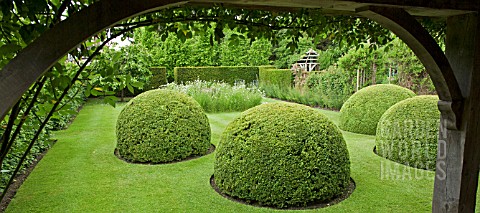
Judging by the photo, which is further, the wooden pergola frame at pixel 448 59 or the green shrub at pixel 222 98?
the green shrub at pixel 222 98

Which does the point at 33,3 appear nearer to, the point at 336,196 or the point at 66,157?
the point at 336,196

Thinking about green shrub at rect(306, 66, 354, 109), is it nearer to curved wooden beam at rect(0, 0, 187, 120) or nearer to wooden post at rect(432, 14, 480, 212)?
wooden post at rect(432, 14, 480, 212)

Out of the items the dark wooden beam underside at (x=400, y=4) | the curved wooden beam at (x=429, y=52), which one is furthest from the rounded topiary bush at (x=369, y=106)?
the dark wooden beam underside at (x=400, y=4)

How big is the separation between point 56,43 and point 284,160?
3.04m

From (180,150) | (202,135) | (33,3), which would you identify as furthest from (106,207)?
(33,3)

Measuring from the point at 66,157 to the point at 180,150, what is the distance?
1.92 meters

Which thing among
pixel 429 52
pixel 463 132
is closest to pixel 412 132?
pixel 463 132

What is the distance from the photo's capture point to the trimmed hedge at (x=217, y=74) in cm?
1588

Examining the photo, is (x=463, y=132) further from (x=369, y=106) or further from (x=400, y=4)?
(x=369, y=106)

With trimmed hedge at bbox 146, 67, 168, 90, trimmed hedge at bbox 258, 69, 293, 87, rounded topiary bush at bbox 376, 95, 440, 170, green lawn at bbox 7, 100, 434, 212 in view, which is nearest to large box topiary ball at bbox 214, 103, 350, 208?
green lawn at bbox 7, 100, 434, 212

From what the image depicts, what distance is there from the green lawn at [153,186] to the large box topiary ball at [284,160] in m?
0.20

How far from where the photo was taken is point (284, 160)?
3855 mm

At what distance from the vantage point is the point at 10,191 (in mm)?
4363

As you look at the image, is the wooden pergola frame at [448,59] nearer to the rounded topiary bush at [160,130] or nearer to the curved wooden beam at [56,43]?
the curved wooden beam at [56,43]
